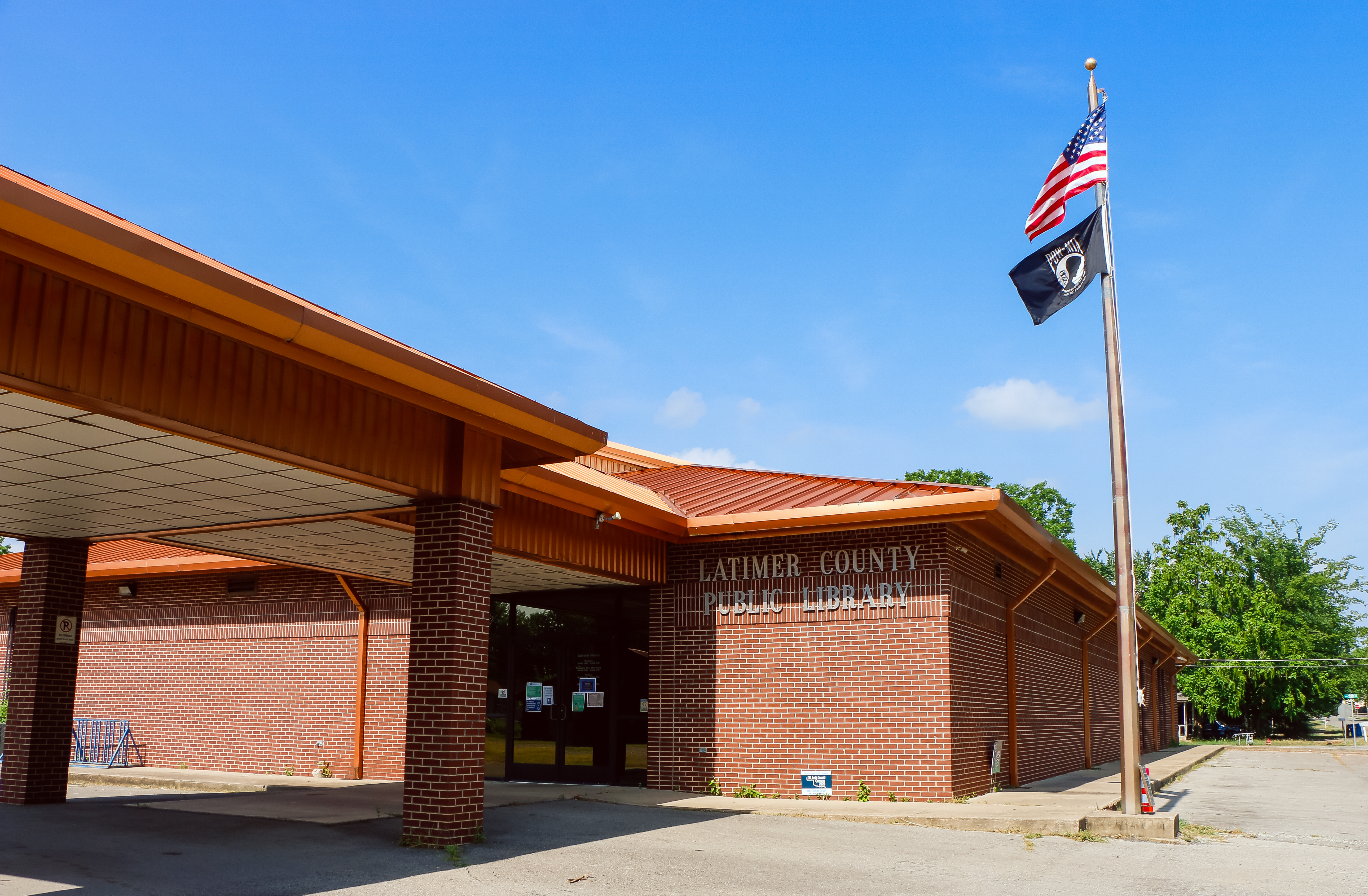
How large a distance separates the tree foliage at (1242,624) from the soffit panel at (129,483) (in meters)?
50.7

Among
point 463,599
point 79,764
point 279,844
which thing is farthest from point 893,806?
point 79,764

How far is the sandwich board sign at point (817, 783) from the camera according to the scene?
1452cm

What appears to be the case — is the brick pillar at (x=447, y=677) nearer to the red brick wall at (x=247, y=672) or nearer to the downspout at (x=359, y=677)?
the red brick wall at (x=247, y=672)

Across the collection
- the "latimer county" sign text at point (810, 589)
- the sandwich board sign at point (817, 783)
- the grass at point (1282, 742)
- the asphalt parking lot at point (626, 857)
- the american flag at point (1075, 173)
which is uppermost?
the american flag at point (1075, 173)

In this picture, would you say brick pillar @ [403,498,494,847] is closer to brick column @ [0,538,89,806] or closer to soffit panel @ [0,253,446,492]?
soffit panel @ [0,253,446,492]

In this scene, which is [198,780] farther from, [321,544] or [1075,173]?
[1075,173]

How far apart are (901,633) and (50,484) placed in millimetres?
9974

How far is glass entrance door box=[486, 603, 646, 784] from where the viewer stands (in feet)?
55.2

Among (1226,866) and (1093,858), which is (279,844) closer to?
(1093,858)

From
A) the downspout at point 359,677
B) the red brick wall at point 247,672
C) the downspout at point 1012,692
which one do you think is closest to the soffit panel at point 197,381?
the red brick wall at point 247,672

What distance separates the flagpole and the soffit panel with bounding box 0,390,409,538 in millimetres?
8034

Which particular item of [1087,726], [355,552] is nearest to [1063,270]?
[355,552]

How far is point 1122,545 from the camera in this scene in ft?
41.3

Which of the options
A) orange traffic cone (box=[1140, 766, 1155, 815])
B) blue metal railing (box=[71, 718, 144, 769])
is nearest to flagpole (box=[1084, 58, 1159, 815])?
orange traffic cone (box=[1140, 766, 1155, 815])
